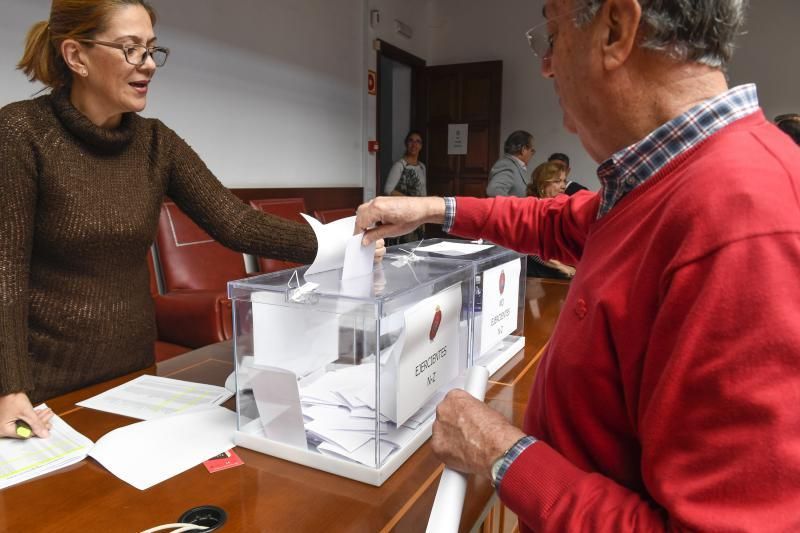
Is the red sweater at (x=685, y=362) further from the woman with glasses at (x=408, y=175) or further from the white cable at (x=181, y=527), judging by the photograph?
the woman with glasses at (x=408, y=175)

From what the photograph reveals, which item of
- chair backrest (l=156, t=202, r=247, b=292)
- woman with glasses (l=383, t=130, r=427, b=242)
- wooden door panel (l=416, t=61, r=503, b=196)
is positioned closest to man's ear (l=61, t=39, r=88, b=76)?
chair backrest (l=156, t=202, r=247, b=292)

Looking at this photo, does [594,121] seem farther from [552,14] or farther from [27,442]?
[27,442]

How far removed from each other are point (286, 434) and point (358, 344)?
6.9 inches

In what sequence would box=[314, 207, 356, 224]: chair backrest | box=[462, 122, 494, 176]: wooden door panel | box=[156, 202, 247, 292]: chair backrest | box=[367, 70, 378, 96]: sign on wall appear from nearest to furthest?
box=[156, 202, 247, 292]: chair backrest, box=[314, 207, 356, 224]: chair backrest, box=[367, 70, 378, 96]: sign on wall, box=[462, 122, 494, 176]: wooden door panel

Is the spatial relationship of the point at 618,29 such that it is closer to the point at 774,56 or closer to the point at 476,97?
the point at 476,97

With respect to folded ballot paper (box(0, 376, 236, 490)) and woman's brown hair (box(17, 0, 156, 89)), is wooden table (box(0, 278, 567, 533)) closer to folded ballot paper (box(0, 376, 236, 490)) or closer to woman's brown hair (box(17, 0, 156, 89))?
folded ballot paper (box(0, 376, 236, 490))

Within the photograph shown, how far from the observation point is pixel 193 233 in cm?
287

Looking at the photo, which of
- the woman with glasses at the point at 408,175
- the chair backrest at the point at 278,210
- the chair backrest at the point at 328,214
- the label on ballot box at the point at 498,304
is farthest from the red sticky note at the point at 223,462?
the woman with glasses at the point at 408,175

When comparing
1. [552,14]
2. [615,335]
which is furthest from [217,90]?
[615,335]

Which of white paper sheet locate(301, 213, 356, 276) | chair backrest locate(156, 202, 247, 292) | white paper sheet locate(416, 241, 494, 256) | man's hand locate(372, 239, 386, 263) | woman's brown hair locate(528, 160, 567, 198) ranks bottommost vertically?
chair backrest locate(156, 202, 247, 292)

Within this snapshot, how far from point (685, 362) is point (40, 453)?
917mm

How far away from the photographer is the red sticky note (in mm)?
851

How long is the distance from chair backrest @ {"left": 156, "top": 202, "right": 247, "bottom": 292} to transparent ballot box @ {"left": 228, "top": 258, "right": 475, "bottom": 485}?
1.90 m

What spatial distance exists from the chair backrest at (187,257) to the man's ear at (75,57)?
1.52m
